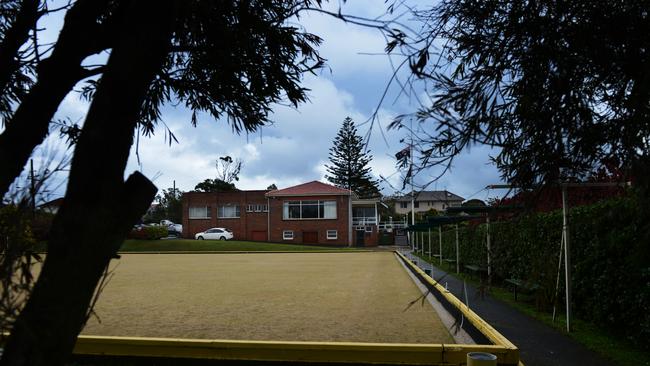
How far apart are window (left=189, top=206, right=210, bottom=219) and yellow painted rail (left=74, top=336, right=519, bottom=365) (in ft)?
161

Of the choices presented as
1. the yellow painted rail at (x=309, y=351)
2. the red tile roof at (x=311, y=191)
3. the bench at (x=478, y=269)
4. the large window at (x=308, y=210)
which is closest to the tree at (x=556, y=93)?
the bench at (x=478, y=269)

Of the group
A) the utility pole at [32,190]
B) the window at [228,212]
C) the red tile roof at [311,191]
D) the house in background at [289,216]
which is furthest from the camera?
the window at [228,212]

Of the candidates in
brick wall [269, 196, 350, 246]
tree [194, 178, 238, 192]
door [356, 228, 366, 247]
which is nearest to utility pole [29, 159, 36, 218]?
brick wall [269, 196, 350, 246]

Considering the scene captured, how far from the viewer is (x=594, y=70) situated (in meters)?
3.13

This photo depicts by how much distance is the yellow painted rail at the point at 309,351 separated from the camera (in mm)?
5137

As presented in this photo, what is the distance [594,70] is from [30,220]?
130 inches

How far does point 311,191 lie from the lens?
50.8 m

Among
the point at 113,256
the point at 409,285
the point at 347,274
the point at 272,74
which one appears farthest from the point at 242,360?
the point at 347,274

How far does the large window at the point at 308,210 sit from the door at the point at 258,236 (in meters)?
2.75

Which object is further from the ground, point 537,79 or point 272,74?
point 272,74

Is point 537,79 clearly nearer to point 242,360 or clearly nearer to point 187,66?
point 187,66

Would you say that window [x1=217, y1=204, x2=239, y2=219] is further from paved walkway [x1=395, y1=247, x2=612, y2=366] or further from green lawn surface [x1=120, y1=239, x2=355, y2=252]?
paved walkway [x1=395, y1=247, x2=612, y2=366]

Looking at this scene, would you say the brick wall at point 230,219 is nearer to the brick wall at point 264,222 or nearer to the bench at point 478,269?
the brick wall at point 264,222

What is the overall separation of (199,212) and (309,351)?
50390 mm
